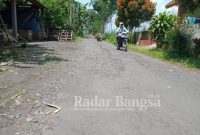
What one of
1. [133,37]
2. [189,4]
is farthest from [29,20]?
[189,4]

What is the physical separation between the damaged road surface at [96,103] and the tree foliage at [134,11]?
30083mm

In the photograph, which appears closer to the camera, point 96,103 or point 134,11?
point 96,103

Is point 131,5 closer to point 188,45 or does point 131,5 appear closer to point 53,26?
point 53,26

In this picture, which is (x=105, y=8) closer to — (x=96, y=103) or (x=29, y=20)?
(x=29, y=20)

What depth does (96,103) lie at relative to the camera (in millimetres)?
7379

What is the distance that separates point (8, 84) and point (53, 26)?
100 ft

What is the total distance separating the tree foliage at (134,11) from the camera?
41031mm

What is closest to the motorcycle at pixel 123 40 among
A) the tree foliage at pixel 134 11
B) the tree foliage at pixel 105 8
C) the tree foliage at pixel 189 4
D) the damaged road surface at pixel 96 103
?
the tree foliage at pixel 189 4

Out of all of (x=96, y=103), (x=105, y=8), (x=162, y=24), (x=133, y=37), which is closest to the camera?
(x=96, y=103)

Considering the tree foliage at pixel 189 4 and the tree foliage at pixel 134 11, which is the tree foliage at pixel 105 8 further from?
the tree foliage at pixel 189 4

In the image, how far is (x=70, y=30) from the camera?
39469 mm

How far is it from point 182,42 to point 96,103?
13203mm

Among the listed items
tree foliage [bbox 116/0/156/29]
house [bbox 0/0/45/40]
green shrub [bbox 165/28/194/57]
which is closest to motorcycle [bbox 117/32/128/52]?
green shrub [bbox 165/28/194/57]

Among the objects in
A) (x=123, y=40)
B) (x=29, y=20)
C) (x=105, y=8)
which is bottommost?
(x=123, y=40)
